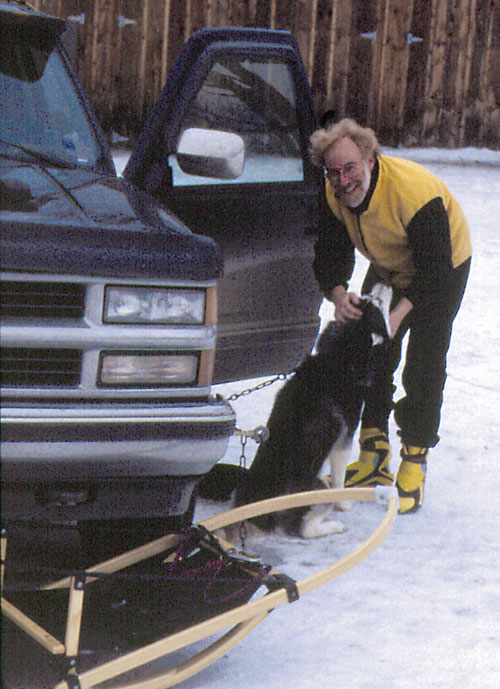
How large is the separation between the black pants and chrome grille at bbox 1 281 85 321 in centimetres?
218

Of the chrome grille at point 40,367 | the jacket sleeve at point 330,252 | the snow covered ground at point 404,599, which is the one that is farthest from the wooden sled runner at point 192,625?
the jacket sleeve at point 330,252

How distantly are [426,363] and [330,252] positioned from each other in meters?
0.67

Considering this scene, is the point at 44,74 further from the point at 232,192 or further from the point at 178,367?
the point at 178,367

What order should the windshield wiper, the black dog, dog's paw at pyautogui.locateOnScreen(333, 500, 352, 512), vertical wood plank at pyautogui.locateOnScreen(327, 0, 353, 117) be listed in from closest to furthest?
the windshield wiper
the black dog
dog's paw at pyautogui.locateOnScreen(333, 500, 352, 512)
vertical wood plank at pyautogui.locateOnScreen(327, 0, 353, 117)

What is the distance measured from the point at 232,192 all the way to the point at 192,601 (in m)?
1.92

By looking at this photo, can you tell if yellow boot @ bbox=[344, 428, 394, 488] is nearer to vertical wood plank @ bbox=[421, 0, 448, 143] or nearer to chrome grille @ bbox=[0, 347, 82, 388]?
chrome grille @ bbox=[0, 347, 82, 388]

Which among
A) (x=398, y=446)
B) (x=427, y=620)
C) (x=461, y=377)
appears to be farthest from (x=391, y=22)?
(x=427, y=620)

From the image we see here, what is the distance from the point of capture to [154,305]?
2992 mm

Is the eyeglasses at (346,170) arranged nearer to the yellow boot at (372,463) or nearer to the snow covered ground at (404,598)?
the yellow boot at (372,463)

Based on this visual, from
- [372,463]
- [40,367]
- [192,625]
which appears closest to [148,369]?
[40,367]

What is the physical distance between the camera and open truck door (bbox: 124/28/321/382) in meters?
4.29

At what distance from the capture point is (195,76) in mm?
4277

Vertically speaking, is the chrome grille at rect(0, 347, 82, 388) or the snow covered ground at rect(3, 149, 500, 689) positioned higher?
the chrome grille at rect(0, 347, 82, 388)

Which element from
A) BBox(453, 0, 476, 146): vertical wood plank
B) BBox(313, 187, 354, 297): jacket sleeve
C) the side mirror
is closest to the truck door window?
BBox(313, 187, 354, 297): jacket sleeve
